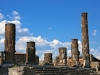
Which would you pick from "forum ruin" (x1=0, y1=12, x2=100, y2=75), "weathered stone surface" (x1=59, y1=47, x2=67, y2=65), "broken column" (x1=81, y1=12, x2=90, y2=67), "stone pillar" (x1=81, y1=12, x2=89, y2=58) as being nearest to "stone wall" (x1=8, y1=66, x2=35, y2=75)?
"forum ruin" (x1=0, y1=12, x2=100, y2=75)

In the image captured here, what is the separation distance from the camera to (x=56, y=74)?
17.2 meters

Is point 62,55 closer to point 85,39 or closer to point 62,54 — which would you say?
point 62,54

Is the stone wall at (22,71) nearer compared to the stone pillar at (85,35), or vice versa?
the stone wall at (22,71)

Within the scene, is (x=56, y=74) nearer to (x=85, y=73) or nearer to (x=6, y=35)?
(x=85, y=73)

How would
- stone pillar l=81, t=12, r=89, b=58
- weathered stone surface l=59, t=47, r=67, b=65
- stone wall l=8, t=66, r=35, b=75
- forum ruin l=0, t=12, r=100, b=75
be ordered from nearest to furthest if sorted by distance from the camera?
stone wall l=8, t=66, r=35, b=75 → forum ruin l=0, t=12, r=100, b=75 → stone pillar l=81, t=12, r=89, b=58 → weathered stone surface l=59, t=47, r=67, b=65

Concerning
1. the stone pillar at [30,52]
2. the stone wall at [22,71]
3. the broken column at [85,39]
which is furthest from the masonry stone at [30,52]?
the stone wall at [22,71]

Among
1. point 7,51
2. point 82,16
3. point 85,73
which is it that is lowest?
point 85,73

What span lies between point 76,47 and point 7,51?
9.24 metres

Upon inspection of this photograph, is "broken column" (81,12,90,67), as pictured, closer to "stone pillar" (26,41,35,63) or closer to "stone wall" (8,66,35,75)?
"stone pillar" (26,41,35,63)

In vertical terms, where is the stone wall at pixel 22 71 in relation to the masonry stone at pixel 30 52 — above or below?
below

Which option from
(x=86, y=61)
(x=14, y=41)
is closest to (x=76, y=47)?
(x=86, y=61)

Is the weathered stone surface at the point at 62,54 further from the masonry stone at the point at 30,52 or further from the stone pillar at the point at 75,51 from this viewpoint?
the masonry stone at the point at 30,52

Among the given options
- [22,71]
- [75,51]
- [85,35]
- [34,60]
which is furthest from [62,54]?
[22,71]

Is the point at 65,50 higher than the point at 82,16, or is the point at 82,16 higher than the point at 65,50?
the point at 82,16
